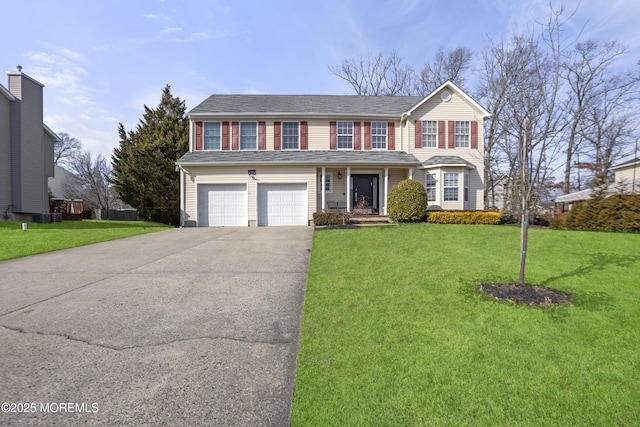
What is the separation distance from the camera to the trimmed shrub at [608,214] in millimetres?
10828

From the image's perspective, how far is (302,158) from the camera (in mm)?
15344

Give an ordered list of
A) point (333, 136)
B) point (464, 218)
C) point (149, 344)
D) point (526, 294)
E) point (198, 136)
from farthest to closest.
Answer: point (333, 136), point (198, 136), point (464, 218), point (526, 294), point (149, 344)

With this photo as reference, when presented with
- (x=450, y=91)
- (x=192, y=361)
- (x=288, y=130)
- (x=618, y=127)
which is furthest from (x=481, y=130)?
(x=192, y=361)

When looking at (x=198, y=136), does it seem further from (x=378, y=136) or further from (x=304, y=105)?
(x=378, y=136)

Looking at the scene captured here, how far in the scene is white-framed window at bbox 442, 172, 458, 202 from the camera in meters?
15.8

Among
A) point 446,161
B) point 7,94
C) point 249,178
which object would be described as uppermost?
point 7,94

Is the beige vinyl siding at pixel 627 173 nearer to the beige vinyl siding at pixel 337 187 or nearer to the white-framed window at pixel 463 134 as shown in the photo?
the white-framed window at pixel 463 134

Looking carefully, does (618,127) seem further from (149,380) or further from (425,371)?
(149,380)

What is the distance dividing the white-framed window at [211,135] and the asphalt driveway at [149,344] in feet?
36.8

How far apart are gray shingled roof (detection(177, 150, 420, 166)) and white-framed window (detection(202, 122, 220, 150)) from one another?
444 mm

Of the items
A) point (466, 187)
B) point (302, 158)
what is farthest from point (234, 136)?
point (466, 187)

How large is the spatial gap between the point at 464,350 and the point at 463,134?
53.9ft

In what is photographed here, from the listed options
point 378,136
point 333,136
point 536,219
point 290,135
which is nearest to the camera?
point 536,219

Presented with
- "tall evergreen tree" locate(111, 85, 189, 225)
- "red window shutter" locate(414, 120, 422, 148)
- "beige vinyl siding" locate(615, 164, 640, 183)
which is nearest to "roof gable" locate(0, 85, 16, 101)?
"tall evergreen tree" locate(111, 85, 189, 225)
